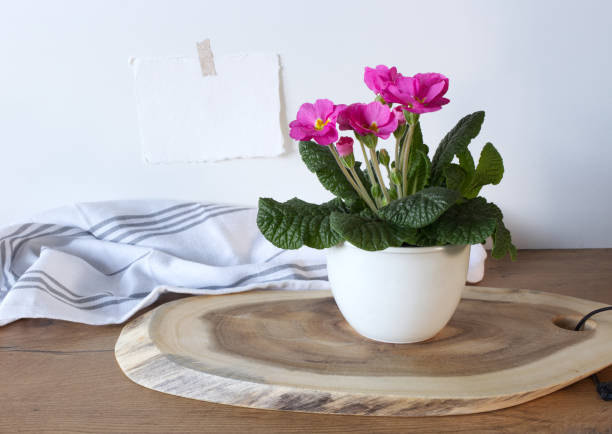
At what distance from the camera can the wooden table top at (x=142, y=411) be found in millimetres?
706

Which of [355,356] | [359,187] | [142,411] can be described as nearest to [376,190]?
[359,187]

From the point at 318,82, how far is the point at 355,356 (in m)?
0.78

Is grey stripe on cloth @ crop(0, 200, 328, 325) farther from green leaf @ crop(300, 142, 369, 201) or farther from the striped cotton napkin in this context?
green leaf @ crop(300, 142, 369, 201)

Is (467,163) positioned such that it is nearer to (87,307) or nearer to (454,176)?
(454,176)

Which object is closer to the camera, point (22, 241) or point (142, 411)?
point (142, 411)

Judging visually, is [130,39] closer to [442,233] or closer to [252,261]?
[252,261]

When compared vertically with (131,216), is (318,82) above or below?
above

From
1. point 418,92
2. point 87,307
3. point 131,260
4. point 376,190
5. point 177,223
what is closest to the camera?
point 418,92

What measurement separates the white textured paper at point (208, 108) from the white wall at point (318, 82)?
29mm

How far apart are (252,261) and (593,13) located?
95 centimetres

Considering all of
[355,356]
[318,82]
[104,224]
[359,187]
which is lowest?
[355,356]

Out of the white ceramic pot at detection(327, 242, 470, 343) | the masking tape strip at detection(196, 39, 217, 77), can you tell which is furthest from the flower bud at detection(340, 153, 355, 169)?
the masking tape strip at detection(196, 39, 217, 77)

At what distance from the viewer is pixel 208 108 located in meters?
1.42

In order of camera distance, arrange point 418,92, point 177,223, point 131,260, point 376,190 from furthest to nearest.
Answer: point 177,223 → point 131,260 → point 376,190 → point 418,92
